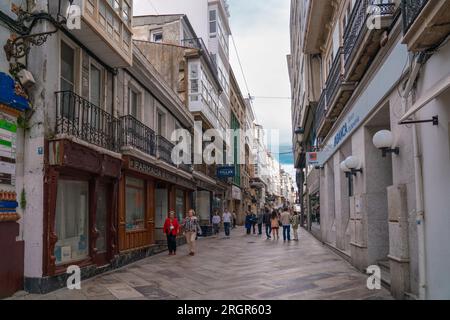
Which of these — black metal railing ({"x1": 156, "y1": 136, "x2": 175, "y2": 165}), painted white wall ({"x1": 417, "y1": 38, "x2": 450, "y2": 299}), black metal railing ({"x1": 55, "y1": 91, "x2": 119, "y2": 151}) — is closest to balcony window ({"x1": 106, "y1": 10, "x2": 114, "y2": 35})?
black metal railing ({"x1": 55, "y1": 91, "x2": 119, "y2": 151})

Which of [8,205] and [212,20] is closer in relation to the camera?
[8,205]

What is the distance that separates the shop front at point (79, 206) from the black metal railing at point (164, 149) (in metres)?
4.68

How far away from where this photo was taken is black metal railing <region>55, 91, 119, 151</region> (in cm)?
1041

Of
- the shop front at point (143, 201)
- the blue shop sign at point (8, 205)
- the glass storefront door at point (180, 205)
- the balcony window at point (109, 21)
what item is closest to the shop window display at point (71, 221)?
the blue shop sign at point (8, 205)

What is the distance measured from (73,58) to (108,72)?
2.07 meters

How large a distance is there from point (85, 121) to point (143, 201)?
19.3 ft

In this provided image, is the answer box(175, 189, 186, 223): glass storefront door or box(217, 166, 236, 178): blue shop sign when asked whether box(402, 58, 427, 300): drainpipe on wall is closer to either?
box(175, 189, 186, 223): glass storefront door

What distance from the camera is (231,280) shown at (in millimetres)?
10750

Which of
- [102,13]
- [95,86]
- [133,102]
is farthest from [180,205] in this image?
[102,13]

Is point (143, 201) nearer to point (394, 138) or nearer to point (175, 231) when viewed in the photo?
point (175, 231)

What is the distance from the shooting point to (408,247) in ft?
26.1


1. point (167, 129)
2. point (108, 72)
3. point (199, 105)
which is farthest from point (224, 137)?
point (108, 72)
